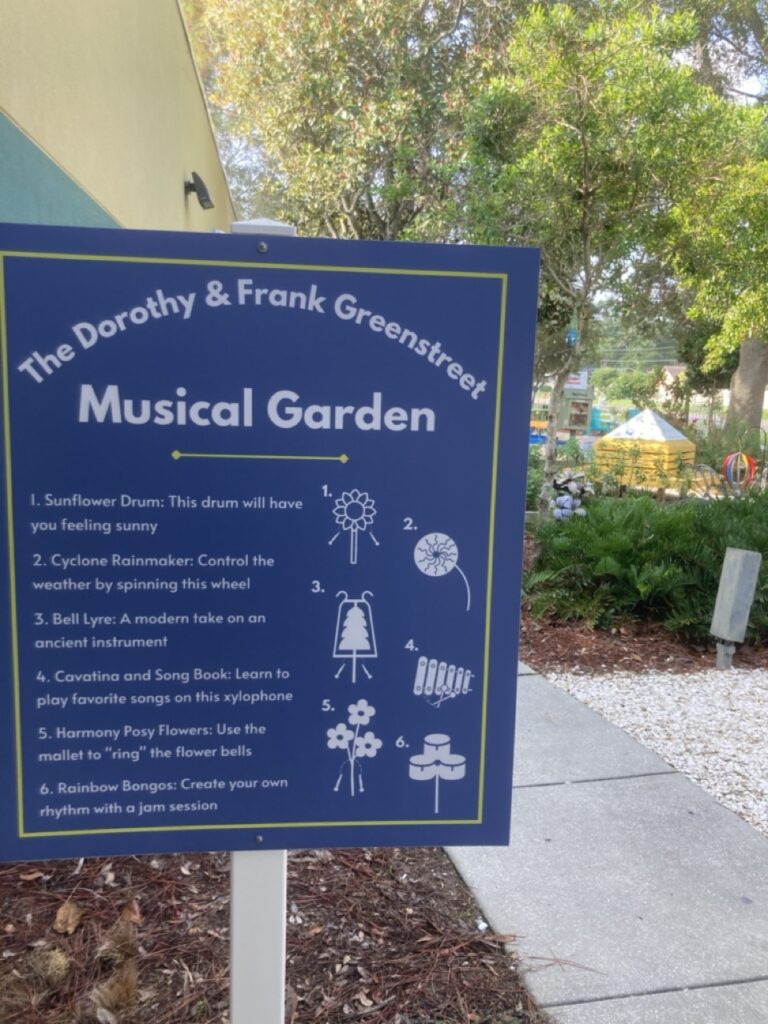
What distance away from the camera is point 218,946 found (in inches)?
106

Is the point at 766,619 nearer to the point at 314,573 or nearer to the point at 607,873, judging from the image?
the point at 607,873

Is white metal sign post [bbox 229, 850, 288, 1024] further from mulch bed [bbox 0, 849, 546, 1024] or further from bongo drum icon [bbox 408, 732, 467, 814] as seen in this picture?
mulch bed [bbox 0, 849, 546, 1024]

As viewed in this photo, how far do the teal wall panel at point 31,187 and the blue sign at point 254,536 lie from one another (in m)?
1.67

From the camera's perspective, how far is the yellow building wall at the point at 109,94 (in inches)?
130

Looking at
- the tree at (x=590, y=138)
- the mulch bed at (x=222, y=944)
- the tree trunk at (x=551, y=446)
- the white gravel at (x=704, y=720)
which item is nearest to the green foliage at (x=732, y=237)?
the tree at (x=590, y=138)

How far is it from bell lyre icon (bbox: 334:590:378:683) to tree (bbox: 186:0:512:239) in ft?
34.5

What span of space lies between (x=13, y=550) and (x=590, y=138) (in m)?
6.24

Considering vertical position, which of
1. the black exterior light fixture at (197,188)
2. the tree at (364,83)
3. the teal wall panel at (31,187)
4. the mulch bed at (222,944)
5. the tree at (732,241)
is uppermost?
the tree at (364,83)

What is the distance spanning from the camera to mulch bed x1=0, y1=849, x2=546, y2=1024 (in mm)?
2436

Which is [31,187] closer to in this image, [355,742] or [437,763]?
[355,742]

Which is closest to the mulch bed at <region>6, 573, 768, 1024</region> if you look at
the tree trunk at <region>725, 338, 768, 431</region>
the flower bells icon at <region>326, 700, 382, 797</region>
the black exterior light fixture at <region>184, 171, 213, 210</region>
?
the flower bells icon at <region>326, 700, 382, 797</region>

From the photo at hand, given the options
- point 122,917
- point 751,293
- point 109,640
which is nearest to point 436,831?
point 109,640

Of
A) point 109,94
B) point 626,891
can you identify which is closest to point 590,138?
point 109,94

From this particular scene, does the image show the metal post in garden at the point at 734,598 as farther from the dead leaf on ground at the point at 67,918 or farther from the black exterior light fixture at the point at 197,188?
the black exterior light fixture at the point at 197,188
